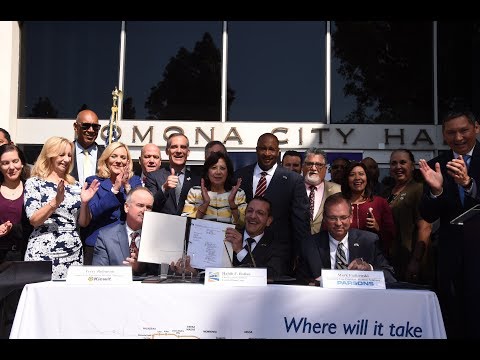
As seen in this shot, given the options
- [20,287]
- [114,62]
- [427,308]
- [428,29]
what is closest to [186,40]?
[114,62]

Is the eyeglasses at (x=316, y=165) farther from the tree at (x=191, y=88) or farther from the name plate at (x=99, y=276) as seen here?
the tree at (x=191, y=88)

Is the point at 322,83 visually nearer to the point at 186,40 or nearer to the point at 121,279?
the point at 186,40

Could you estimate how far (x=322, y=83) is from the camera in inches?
402

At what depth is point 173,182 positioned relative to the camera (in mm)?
4711

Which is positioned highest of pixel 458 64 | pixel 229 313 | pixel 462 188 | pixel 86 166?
pixel 458 64

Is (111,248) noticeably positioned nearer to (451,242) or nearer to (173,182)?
(173,182)

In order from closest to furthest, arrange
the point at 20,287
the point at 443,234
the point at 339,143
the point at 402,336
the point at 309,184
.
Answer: the point at 402,336, the point at 20,287, the point at 443,234, the point at 309,184, the point at 339,143

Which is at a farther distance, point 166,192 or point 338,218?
point 166,192

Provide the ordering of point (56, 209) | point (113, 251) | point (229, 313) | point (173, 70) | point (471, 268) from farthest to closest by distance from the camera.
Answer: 1. point (173, 70)
2. point (56, 209)
3. point (113, 251)
4. point (471, 268)
5. point (229, 313)

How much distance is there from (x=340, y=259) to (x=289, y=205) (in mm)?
1032

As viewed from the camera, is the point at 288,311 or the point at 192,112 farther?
the point at 192,112

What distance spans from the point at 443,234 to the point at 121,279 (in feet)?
7.59

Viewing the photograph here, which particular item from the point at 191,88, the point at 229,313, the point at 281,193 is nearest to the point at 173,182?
the point at 281,193

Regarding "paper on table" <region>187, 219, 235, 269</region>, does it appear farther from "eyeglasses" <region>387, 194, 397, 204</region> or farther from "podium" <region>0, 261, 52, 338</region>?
"eyeglasses" <region>387, 194, 397, 204</region>
